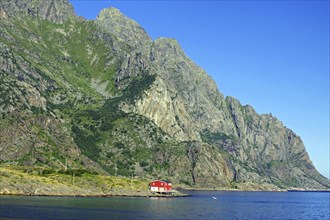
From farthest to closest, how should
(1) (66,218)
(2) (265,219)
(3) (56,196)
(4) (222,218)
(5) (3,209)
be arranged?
(3) (56,196) → (2) (265,219) → (4) (222,218) → (5) (3,209) → (1) (66,218)

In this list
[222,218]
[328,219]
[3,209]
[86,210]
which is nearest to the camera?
[3,209]

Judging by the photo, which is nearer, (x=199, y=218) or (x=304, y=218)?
(x=199, y=218)

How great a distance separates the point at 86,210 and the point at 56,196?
196 ft

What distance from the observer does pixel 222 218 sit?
154000 millimetres

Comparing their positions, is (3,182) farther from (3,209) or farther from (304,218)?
(304,218)

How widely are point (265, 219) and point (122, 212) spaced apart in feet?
174

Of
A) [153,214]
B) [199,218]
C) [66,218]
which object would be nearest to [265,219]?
[199,218]

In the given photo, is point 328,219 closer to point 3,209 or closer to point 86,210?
point 86,210

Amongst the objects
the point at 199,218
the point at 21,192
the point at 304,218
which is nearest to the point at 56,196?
the point at 21,192

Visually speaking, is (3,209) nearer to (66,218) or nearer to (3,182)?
(66,218)

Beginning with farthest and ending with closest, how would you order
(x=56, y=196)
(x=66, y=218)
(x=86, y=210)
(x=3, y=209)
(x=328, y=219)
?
(x=56, y=196), (x=328, y=219), (x=86, y=210), (x=3, y=209), (x=66, y=218)

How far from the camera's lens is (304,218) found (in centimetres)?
18288

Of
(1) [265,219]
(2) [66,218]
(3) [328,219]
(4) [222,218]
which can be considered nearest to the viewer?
(2) [66,218]

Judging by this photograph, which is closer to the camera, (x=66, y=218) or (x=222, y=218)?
(x=66, y=218)
